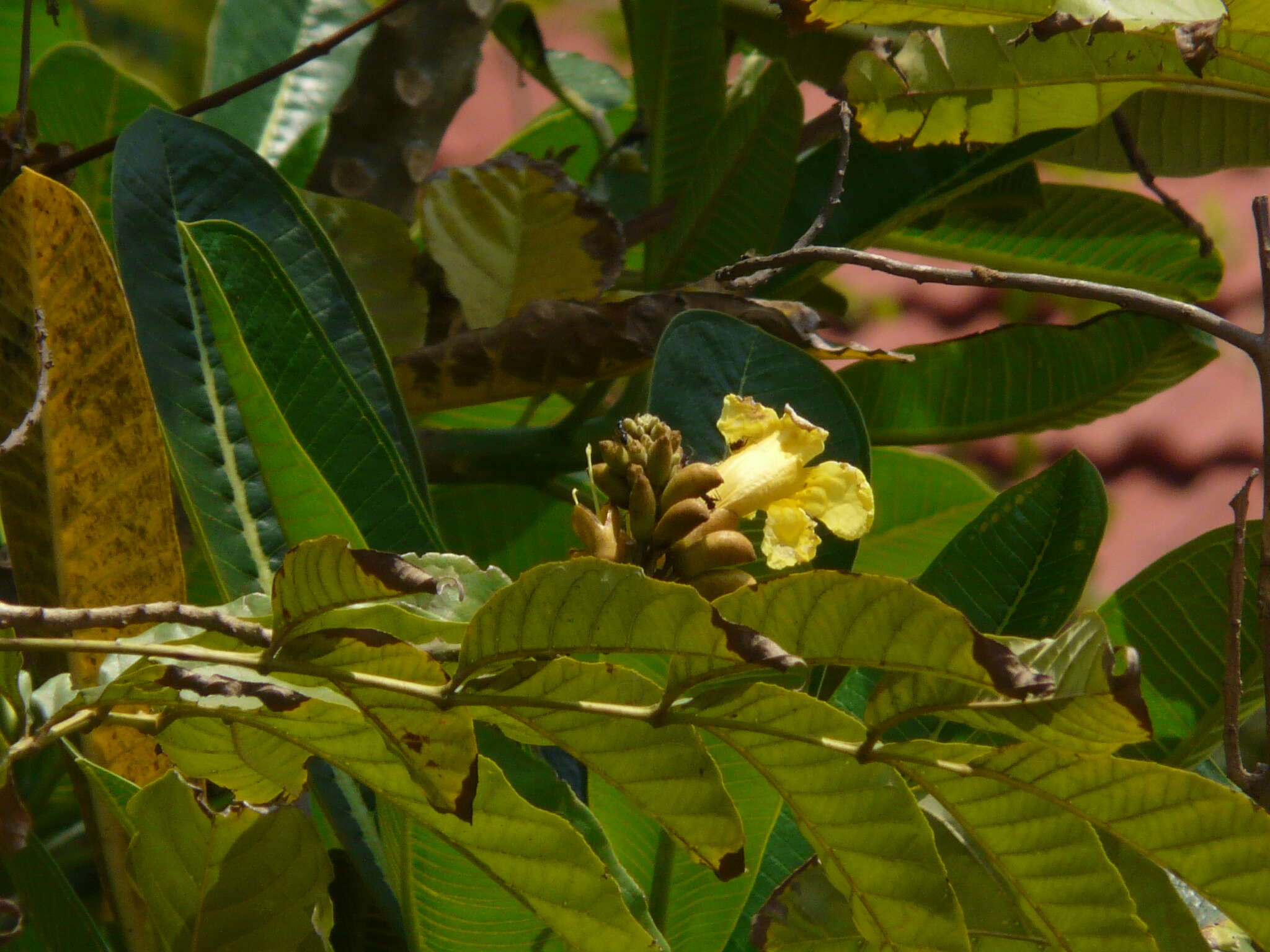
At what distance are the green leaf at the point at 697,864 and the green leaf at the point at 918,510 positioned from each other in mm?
389

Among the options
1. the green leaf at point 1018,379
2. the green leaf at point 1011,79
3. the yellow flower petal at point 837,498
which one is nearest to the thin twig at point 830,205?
the green leaf at point 1011,79

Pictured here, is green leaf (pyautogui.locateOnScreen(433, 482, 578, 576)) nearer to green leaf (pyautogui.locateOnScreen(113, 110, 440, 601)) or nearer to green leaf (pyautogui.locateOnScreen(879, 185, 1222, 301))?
green leaf (pyautogui.locateOnScreen(113, 110, 440, 601))

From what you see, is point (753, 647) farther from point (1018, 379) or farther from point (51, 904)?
point (1018, 379)

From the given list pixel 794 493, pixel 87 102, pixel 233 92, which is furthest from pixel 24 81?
pixel 794 493

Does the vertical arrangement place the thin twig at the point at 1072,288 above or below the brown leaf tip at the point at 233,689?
above

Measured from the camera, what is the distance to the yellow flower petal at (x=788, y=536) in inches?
23.2

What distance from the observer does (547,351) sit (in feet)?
2.57

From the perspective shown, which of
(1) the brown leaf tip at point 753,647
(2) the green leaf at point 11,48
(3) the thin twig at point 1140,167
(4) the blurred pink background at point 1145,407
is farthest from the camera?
(4) the blurred pink background at point 1145,407

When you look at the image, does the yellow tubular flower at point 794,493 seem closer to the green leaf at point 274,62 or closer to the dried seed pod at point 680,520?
the dried seed pod at point 680,520

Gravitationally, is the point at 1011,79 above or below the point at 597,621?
above

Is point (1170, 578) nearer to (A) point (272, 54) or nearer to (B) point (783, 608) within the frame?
(B) point (783, 608)

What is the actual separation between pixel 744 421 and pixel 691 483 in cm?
8

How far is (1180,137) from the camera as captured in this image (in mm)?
862

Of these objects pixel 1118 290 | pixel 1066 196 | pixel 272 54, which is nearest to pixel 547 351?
pixel 1118 290
